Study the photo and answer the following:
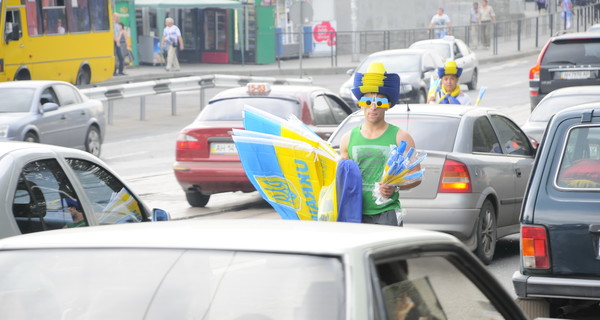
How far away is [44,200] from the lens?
22.0 feet

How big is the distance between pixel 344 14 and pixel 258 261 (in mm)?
45432

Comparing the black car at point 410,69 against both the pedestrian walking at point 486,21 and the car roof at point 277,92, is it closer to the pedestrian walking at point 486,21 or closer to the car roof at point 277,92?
the car roof at point 277,92

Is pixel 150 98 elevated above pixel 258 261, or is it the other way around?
pixel 258 261

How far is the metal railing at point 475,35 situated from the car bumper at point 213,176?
88.6 feet

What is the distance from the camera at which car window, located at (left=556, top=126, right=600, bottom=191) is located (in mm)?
7086

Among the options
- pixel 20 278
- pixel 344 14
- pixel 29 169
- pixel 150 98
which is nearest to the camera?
pixel 20 278

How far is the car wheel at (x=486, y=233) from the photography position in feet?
34.4

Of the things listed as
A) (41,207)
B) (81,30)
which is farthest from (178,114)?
(41,207)

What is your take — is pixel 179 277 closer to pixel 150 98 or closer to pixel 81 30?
pixel 81 30

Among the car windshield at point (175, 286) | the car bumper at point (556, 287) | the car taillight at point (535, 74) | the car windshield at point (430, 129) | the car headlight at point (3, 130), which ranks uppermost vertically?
the car windshield at point (175, 286)

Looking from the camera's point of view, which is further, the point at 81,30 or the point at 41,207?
the point at 81,30

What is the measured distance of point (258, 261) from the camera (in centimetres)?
334

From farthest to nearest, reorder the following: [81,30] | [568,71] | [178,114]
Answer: [81,30] < [178,114] < [568,71]

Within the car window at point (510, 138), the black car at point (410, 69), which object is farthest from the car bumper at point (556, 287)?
the black car at point (410, 69)
